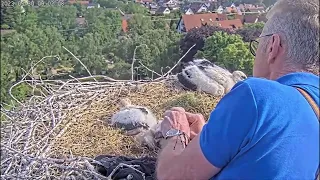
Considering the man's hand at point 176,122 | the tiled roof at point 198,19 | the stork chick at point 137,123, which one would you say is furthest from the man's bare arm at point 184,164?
the tiled roof at point 198,19

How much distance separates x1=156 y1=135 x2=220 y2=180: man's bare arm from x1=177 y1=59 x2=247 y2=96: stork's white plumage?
1623mm

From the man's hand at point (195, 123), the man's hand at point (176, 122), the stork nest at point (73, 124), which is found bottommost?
the stork nest at point (73, 124)

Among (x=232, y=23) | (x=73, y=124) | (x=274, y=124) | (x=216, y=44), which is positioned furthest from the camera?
(x=232, y=23)

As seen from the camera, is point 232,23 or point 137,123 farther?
point 232,23

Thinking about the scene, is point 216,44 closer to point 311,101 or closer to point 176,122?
point 176,122

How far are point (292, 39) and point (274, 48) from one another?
0.07m

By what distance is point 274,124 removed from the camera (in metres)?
1.34

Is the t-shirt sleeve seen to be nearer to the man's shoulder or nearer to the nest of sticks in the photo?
the man's shoulder

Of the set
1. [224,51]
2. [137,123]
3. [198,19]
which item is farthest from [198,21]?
[137,123]

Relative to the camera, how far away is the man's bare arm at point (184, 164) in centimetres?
144

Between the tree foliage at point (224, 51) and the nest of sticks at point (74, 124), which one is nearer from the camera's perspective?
the nest of sticks at point (74, 124)

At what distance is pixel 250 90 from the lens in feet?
4.44

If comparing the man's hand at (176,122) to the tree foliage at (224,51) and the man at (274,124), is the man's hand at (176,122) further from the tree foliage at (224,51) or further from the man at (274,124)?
the tree foliage at (224,51)

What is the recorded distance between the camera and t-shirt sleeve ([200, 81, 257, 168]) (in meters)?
1.34
